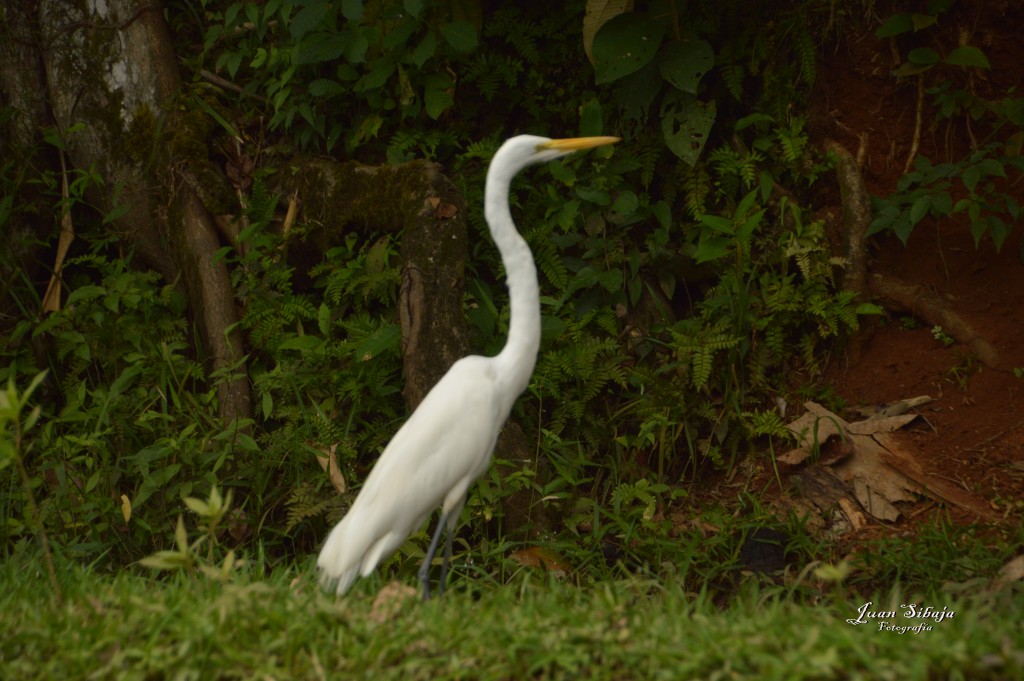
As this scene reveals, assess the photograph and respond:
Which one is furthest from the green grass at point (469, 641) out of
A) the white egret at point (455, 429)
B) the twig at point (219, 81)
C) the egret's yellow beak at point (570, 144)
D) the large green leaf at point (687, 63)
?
the twig at point (219, 81)

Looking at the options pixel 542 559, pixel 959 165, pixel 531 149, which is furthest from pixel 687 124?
pixel 542 559

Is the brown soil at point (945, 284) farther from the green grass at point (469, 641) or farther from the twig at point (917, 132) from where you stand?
the green grass at point (469, 641)

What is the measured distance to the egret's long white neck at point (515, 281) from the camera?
130 inches

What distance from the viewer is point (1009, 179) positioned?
4.93 metres

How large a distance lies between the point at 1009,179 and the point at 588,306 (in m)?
2.30

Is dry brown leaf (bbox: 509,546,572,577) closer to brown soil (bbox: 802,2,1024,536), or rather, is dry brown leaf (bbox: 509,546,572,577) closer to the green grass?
the green grass

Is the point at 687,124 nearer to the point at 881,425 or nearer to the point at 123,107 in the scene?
the point at 881,425

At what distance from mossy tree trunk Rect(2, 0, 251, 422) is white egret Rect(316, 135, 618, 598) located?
2.49m

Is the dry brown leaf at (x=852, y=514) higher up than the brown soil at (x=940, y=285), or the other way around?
the brown soil at (x=940, y=285)

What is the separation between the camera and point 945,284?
16.5 ft

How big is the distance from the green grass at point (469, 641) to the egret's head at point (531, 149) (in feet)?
5.02

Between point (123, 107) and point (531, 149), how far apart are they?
3.32 m

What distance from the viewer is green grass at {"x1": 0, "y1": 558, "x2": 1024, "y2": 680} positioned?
2318mm
